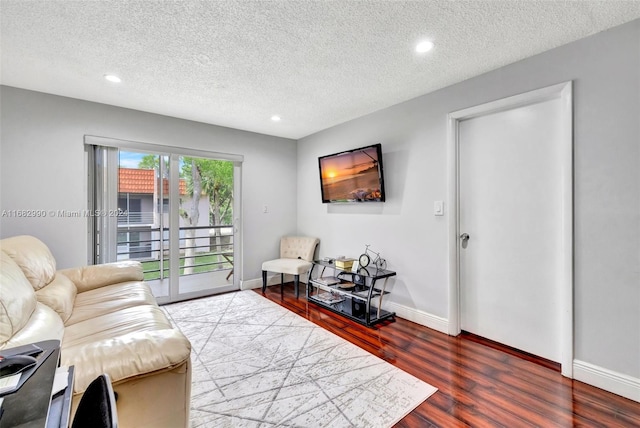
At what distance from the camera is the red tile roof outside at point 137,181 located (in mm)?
3352

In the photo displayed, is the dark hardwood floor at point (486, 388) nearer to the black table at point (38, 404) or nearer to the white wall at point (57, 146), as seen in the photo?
the black table at point (38, 404)

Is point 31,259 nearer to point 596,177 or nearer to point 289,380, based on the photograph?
point 289,380

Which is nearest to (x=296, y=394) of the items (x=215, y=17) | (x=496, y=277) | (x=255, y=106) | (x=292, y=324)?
(x=292, y=324)

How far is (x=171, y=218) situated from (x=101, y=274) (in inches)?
44.5

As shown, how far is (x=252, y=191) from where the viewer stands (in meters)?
4.30

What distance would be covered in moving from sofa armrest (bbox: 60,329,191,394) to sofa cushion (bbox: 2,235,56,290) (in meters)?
1.18

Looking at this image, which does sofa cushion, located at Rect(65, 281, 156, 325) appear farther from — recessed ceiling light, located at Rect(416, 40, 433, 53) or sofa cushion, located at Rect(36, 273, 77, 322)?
recessed ceiling light, located at Rect(416, 40, 433, 53)

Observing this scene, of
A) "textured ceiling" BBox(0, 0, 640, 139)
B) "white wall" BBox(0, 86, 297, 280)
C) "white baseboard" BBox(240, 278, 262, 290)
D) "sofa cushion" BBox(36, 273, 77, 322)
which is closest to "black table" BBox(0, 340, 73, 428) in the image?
"sofa cushion" BBox(36, 273, 77, 322)

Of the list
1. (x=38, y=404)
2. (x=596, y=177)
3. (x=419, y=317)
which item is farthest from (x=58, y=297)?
(x=596, y=177)

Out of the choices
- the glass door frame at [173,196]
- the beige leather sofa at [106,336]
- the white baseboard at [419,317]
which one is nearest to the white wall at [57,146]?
the glass door frame at [173,196]

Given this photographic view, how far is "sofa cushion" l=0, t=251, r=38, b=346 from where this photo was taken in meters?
1.23

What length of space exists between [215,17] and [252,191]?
2744mm

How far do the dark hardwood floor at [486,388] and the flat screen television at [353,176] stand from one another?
154cm

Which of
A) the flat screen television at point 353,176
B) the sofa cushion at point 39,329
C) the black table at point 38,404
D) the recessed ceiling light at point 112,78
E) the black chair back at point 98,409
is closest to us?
the black chair back at point 98,409
